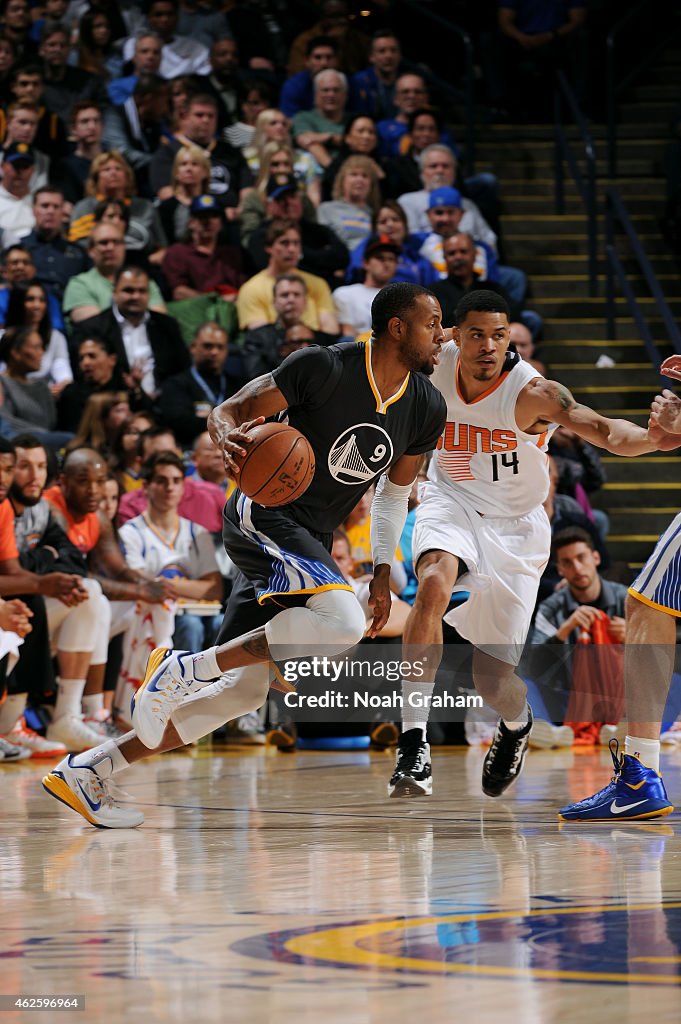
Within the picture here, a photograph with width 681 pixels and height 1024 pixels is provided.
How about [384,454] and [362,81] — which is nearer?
[384,454]

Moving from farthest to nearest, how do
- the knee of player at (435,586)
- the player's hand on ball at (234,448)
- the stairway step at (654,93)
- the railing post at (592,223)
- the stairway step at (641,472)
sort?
the stairway step at (654,93) < the railing post at (592,223) < the stairway step at (641,472) < the knee of player at (435,586) < the player's hand on ball at (234,448)

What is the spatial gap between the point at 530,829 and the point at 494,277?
7.48 meters

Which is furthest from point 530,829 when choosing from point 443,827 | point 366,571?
point 366,571

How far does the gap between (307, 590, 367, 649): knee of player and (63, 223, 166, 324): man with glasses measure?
605cm

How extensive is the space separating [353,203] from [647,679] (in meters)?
7.45

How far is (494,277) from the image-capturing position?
38.3 feet

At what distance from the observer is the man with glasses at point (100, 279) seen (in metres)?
10.4

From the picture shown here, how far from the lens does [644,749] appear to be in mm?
4973

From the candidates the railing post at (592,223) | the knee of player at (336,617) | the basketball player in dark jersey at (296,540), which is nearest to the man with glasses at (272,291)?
the railing post at (592,223)

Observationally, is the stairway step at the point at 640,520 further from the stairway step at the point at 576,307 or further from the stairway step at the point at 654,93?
the stairway step at the point at 654,93

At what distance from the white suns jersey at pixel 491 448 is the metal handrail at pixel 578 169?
6.64 meters

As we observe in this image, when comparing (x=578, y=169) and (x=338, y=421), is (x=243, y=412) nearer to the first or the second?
(x=338, y=421)

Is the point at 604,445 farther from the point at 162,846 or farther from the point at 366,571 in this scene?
the point at 366,571

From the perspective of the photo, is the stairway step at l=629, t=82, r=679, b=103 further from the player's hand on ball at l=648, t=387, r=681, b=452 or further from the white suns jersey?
the player's hand on ball at l=648, t=387, r=681, b=452
